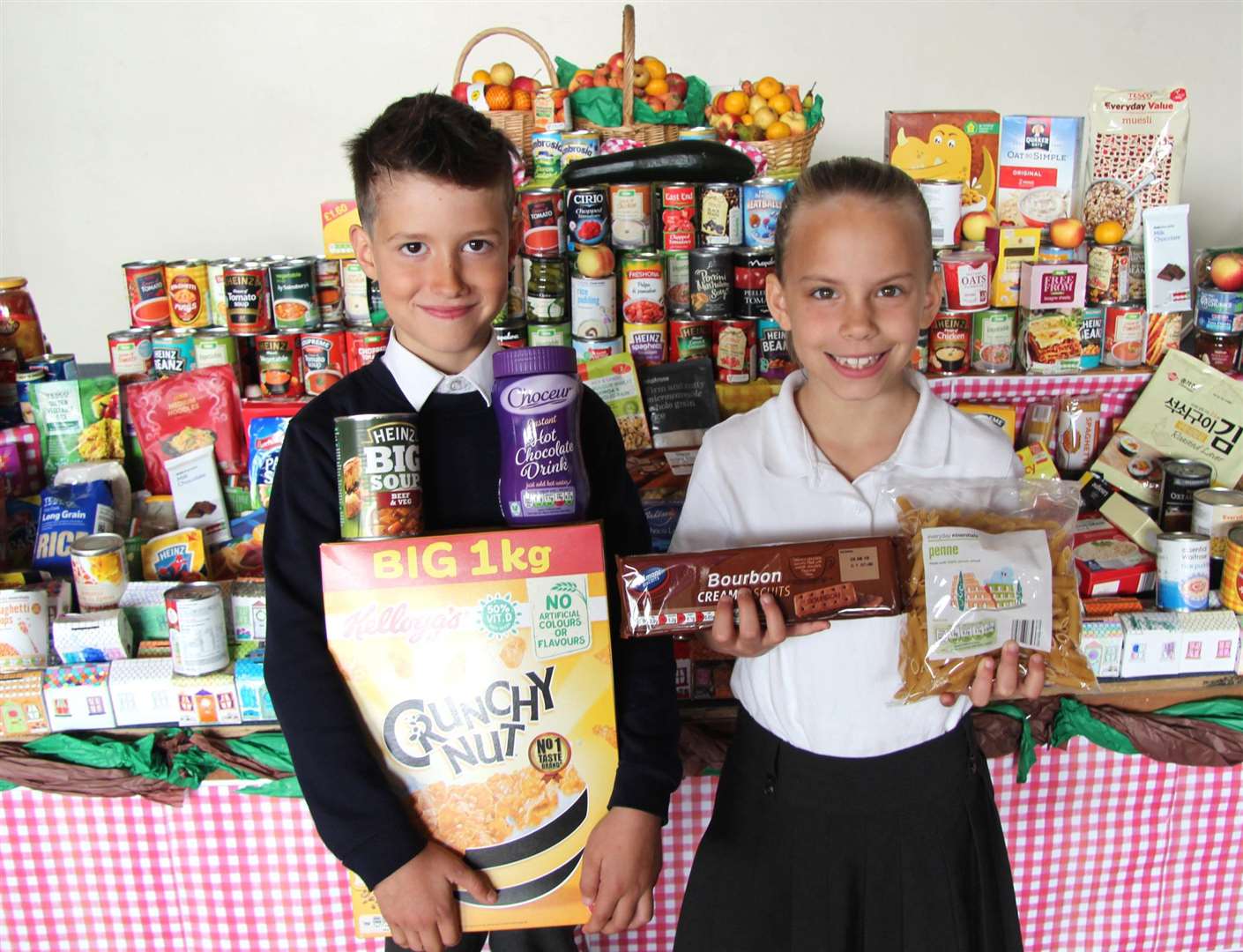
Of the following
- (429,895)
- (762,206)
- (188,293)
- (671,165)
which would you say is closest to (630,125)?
(671,165)

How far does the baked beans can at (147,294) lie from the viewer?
92.6 inches

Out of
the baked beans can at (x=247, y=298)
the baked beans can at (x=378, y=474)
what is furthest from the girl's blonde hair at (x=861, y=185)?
the baked beans can at (x=247, y=298)

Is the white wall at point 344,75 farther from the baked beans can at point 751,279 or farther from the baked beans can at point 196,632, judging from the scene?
the baked beans can at point 196,632

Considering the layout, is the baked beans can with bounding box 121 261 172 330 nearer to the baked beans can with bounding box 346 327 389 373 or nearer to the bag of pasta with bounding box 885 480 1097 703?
the baked beans can with bounding box 346 327 389 373

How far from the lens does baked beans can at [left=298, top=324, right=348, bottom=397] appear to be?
2.25 m

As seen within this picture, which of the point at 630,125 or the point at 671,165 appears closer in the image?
the point at 671,165

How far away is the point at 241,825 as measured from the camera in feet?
6.11

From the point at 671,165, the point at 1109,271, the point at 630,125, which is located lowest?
the point at 1109,271

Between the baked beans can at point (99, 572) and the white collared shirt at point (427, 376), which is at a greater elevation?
the white collared shirt at point (427, 376)

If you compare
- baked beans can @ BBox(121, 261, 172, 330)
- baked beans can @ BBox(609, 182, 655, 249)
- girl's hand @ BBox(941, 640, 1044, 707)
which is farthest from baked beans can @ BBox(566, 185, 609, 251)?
girl's hand @ BBox(941, 640, 1044, 707)

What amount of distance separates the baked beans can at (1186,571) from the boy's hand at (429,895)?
153cm

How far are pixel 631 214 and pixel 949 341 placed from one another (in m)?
0.81

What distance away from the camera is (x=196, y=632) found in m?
1.82

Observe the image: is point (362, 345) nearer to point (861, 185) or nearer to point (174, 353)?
point (174, 353)
